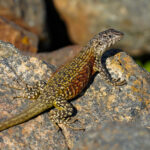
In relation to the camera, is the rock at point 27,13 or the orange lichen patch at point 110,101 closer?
the orange lichen patch at point 110,101

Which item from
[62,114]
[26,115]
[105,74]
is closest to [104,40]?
[105,74]

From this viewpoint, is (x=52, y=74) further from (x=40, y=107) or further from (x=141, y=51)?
(x=141, y=51)

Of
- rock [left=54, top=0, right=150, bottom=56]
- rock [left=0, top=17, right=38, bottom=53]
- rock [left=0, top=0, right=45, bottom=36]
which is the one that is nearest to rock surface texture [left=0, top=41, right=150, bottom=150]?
rock [left=0, top=17, right=38, bottom=53]

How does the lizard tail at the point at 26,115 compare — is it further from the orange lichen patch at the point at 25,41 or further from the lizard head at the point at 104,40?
the orange lichen patch at the point at 25,41

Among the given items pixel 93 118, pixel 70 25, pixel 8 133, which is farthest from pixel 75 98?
pixel 70 25

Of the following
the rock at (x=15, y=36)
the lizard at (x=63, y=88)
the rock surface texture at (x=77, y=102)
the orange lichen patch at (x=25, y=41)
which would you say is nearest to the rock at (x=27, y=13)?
the rock at (x=15, y=36)

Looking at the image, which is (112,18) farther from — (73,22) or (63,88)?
(63,88)
